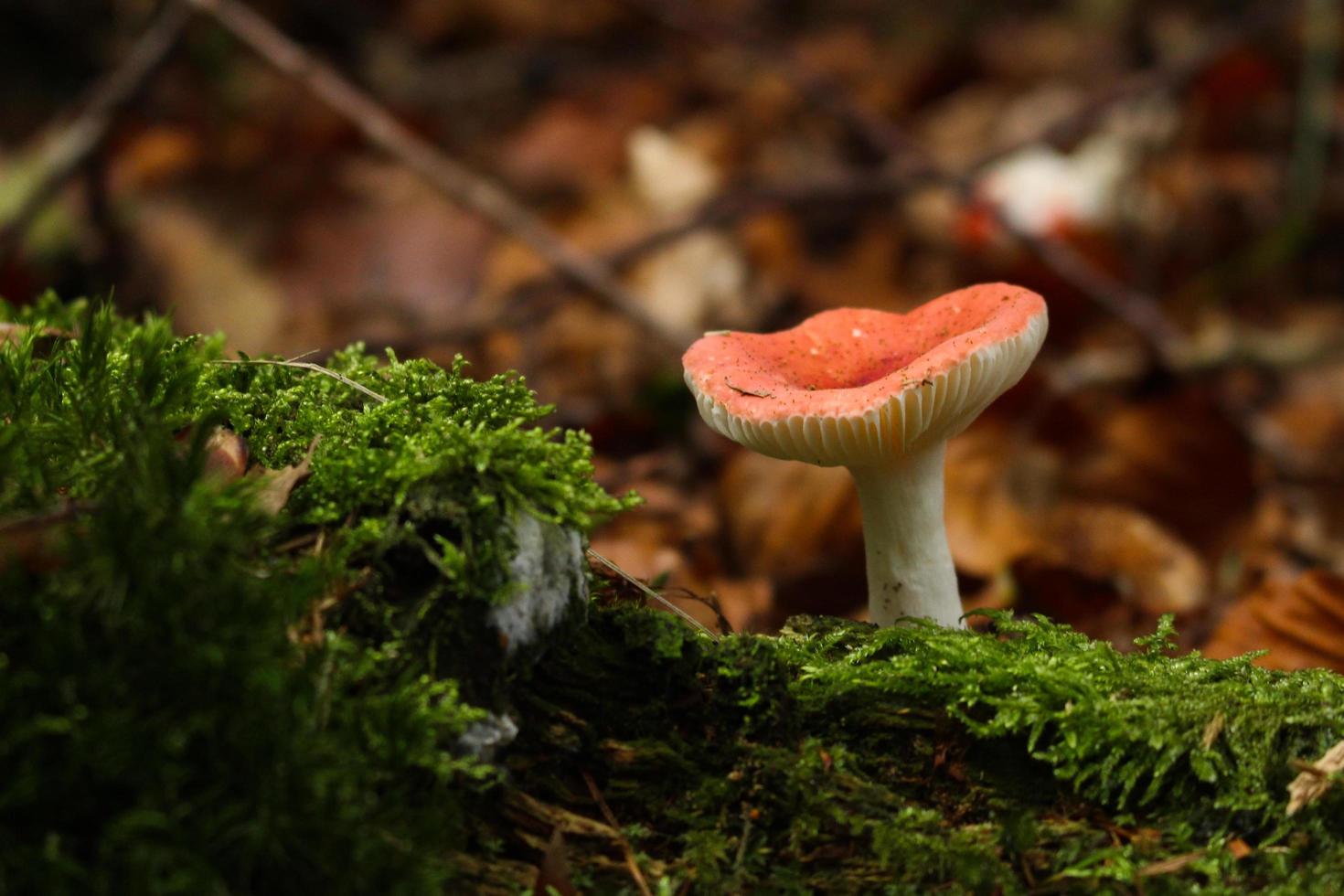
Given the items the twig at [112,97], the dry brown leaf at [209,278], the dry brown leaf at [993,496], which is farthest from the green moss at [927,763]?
the dry brown leaf at [209,278]

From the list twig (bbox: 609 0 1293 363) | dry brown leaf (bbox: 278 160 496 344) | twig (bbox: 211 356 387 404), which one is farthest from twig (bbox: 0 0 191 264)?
twig (bbox: 211 356 387 404)

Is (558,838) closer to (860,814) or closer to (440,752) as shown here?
(440,752)

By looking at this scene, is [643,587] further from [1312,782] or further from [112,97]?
[112,97]

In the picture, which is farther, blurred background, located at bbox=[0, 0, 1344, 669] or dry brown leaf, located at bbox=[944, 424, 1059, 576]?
blurred background, located at bbox=[0, 0, 1344, 669]

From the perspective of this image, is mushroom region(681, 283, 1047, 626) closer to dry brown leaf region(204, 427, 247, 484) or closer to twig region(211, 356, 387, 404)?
twig region(211, 356, 387, 404)

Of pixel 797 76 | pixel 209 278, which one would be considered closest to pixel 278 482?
pixel 797 76

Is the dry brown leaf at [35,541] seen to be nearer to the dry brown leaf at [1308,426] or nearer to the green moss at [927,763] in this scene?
the green moss at [927,763]

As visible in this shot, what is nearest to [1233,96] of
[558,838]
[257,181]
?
[257,181]
